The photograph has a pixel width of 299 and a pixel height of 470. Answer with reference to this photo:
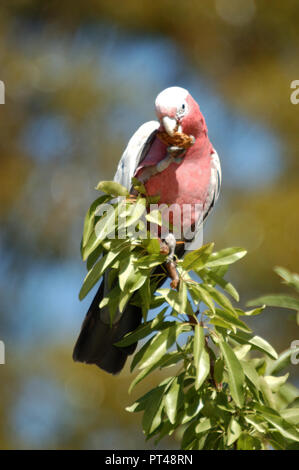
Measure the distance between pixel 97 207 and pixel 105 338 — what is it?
1.04m

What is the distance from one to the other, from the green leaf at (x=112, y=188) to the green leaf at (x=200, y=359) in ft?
1.61

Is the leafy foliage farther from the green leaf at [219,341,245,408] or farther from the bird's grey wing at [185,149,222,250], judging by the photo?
the bird's grey wing at [185,149,222,250]

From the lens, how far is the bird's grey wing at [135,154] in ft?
8.79

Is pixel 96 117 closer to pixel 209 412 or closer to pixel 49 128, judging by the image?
pixel 49 128

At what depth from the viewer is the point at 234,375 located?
1.81 meters

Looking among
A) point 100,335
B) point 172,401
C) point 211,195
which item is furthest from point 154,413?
point 211,195

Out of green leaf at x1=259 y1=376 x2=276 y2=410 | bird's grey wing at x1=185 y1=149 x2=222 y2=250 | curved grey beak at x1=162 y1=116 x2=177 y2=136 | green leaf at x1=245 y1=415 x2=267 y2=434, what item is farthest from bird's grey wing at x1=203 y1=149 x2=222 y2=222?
green leaf at x1=245 y1=415 x2=267 y2=434

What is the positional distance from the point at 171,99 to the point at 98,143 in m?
3.26

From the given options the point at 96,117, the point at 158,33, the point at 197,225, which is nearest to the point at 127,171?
the point at 197,225

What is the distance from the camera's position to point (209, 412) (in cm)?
185

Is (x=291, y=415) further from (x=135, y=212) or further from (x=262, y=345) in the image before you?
(x=135, y=212)

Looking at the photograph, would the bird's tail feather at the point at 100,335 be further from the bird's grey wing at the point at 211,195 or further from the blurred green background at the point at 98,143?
the blurred green background at the point at 98,143

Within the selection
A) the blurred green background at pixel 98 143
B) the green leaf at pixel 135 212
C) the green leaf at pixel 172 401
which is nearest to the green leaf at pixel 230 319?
the green leaf at pixel 172 401
